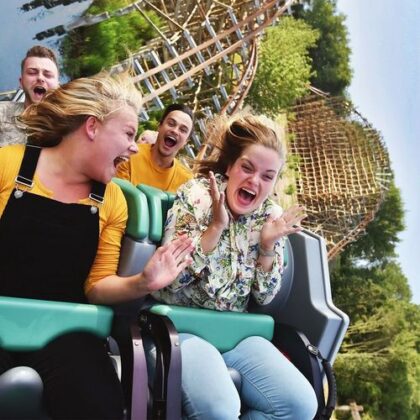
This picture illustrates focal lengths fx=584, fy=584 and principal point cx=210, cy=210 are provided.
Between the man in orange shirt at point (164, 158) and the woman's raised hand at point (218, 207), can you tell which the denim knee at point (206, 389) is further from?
the man in orange shirt at point (164, 158)

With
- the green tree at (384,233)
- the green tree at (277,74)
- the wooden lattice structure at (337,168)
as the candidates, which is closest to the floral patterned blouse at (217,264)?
the green tree at (277,74)

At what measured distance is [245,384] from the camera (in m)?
1.12

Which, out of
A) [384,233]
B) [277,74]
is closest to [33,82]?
[277,74]

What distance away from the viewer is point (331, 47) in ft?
34.3

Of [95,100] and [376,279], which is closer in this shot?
[95,100]

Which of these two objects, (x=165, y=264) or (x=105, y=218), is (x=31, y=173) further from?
(x=165, y=264)

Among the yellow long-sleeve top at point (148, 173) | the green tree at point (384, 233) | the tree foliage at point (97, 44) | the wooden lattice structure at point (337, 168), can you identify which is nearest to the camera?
the yellow long-sleeve top at point (148, 173)

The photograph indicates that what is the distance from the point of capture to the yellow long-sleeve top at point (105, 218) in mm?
1004

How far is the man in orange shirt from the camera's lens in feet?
6.19

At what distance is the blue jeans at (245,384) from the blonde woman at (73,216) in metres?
0.15

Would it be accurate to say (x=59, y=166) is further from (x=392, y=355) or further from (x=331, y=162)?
(x=331, y=162)

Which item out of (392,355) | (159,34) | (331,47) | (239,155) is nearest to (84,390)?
(239,155)

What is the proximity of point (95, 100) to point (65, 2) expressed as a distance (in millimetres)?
3560

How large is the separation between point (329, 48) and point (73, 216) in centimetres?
1013
